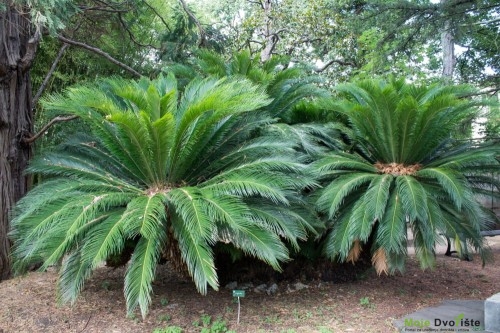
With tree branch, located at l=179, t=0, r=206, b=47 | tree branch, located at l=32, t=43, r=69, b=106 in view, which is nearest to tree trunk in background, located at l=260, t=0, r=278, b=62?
tree branch, located at l=179, t=0, r=206, b=47

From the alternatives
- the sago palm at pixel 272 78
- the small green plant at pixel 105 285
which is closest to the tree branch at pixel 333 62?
the sago palm at pixel 272 78

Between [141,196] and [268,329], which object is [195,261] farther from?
[268,329]

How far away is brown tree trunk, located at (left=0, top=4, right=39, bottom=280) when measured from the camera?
18.6 feet

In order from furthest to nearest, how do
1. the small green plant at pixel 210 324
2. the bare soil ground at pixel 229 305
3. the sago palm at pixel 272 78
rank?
the sago palm at pixel 272 78, the bare soil ground at pixel 229 305, the small green plant at pixel 210 324

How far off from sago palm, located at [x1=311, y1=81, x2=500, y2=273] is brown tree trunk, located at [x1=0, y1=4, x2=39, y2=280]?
4.13 meters

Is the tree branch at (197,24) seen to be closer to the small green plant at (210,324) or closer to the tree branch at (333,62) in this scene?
the tree branch at (333,62)

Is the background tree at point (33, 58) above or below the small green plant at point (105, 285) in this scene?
above

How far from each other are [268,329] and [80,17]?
6563 millimetres

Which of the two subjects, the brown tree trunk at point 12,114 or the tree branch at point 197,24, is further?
the tree branch at point 197,24

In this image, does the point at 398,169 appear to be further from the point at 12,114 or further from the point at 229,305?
the point at 12,114

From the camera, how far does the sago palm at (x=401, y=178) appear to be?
4.65 m

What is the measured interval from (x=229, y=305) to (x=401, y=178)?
98.8 inches

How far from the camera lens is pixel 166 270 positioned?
6.25m

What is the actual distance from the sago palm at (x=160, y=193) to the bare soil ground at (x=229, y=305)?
2.13 ft
